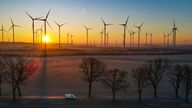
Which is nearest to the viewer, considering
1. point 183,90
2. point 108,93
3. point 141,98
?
point 141,98

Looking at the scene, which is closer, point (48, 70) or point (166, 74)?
point (166, 74)

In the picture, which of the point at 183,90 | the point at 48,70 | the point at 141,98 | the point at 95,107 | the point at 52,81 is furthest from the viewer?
the point at 48,70

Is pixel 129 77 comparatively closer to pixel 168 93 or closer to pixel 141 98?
pixel 168 93

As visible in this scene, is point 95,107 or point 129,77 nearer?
point 95,107

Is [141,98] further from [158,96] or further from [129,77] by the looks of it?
[129,77]

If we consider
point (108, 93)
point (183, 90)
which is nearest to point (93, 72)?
point (108, 93)

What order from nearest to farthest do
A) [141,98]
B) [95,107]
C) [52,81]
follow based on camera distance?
[95,107], [141,98], [52,81]

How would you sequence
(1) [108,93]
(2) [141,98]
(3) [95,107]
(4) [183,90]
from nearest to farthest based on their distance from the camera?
(3) [95,107], (2) [141,98], (1) [108,93], (4) [183,90]

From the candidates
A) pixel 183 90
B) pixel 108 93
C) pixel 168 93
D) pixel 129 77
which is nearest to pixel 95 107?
pixel 108 93
